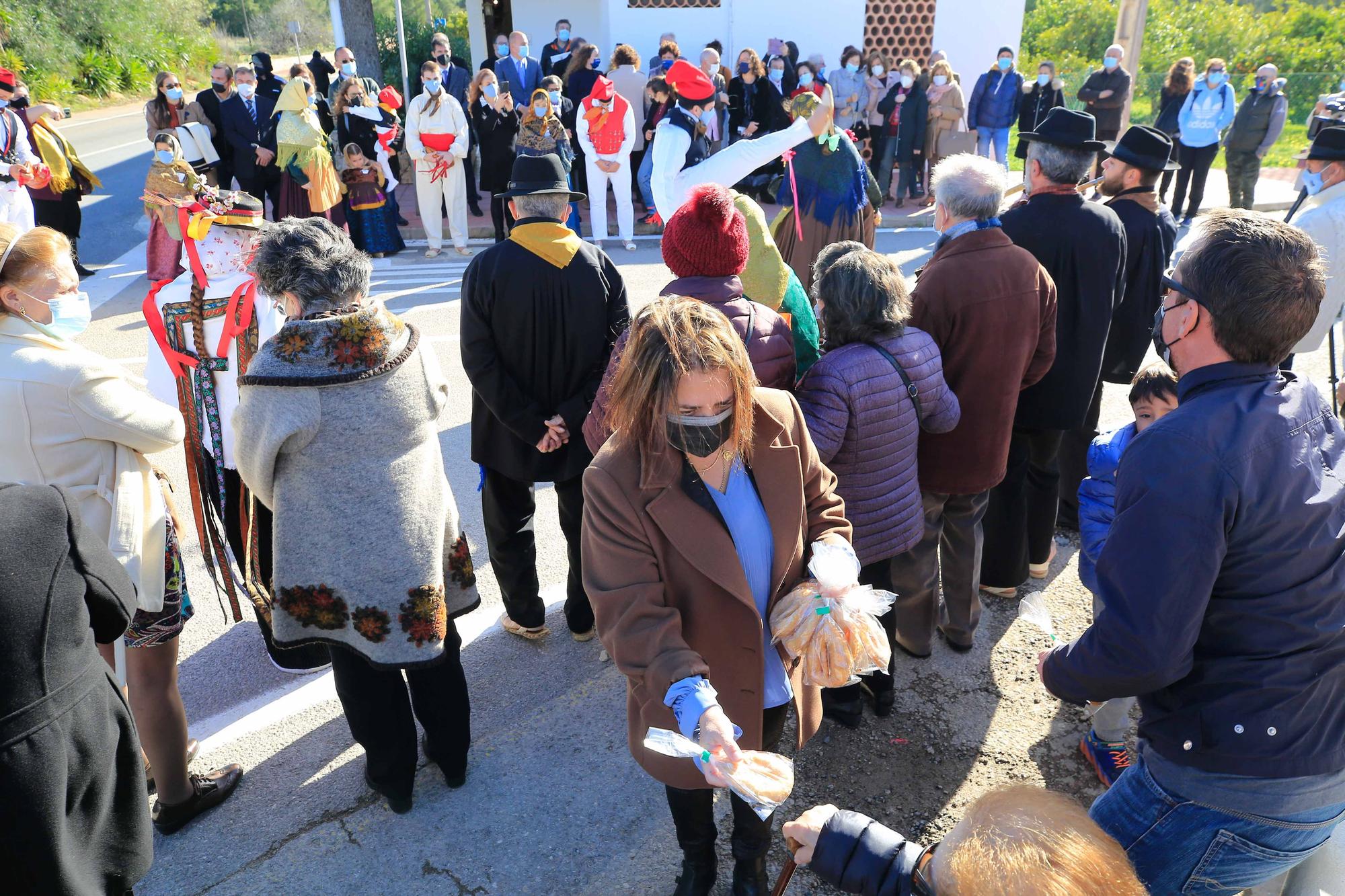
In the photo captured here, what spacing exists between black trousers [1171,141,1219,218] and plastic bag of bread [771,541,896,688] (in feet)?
36.4

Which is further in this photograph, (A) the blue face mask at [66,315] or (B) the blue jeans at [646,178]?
(B) the blue jeans at [646,178]

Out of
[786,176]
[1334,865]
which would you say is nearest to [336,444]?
[1334,865]

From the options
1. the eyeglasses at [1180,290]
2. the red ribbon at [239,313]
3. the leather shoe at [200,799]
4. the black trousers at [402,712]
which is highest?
the eyeglasses at [1180,290]

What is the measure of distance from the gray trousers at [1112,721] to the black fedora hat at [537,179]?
240 cm

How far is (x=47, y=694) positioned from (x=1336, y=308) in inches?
224

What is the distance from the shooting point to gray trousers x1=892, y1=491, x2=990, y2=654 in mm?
3549

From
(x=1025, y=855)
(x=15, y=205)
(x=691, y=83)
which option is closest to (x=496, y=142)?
(x=691, y=83)

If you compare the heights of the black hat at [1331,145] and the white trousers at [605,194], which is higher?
the black hat at [1331,145]

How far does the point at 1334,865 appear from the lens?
2297mm

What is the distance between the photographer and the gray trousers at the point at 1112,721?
3100mm

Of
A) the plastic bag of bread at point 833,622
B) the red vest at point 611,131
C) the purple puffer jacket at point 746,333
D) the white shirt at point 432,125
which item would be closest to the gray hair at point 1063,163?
the purple puffer jacket at point 746,333

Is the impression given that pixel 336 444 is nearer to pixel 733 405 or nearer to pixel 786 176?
pixel 733 405

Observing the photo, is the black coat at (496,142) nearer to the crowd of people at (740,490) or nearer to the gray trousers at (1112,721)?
the crowd of people at (740,490)

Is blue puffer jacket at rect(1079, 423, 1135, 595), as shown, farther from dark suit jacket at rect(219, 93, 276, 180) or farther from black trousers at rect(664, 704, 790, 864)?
dark suit jacket at rect(219, 93, 276, 180)
